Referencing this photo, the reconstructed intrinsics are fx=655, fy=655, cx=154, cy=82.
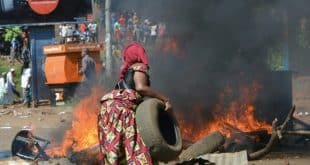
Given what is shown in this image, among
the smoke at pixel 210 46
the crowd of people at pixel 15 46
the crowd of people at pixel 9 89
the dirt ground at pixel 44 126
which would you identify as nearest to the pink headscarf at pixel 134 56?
the dirt ground at pixel 44 126

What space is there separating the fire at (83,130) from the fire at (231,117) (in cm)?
138

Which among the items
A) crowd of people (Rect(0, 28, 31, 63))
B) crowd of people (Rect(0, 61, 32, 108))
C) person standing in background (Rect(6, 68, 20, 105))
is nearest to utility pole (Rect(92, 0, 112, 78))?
crowd of people (Rect(0, 61, 32, 108))

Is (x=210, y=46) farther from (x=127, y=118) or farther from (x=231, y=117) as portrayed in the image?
(x=127, y=118)

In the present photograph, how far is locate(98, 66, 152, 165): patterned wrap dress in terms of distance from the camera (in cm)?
571

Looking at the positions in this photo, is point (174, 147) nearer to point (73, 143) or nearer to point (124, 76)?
point (124, 76)

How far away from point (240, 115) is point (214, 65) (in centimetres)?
94

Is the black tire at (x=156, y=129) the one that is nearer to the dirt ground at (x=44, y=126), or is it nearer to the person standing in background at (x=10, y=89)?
the dirt ground at (x=44, y=126)

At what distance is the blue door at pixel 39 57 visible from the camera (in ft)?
64.4

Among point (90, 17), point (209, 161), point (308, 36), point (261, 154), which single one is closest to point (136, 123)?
point (209, 161)

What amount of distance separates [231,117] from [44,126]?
6216mm

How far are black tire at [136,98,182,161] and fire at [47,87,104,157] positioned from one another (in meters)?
3.10

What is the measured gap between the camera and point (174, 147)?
20.6 ft

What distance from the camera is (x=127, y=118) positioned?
575 centimetres

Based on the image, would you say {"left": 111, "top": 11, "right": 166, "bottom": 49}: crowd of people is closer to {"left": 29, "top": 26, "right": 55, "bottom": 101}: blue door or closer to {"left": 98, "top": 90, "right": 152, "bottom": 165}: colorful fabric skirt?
{"left": 29, "top": 26, "right": 55, "bottom": 101}: blue door
